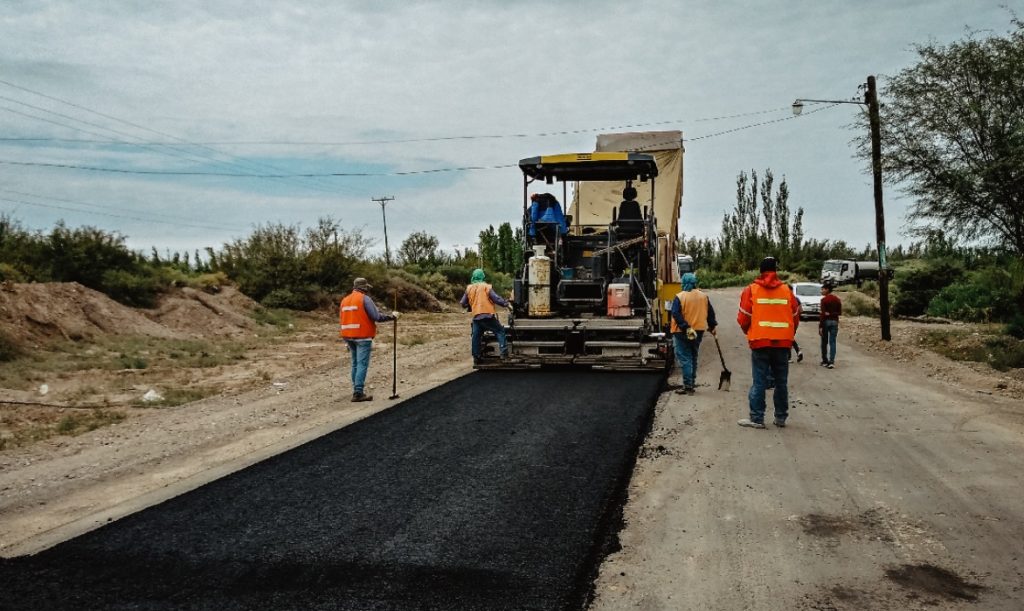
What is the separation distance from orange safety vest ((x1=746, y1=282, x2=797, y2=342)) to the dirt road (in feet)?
3.15

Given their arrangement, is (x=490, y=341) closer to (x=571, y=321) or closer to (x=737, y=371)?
(x=571, y=321)

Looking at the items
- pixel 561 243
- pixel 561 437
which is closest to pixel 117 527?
pixel 561 437

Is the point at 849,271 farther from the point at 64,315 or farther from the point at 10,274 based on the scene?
the point at 10,274

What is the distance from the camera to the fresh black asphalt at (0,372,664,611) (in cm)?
391

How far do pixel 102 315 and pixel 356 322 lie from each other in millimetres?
11601

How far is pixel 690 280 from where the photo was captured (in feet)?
34.0

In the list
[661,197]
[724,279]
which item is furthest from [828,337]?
[724,279]

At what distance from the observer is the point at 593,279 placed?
42.5 ft

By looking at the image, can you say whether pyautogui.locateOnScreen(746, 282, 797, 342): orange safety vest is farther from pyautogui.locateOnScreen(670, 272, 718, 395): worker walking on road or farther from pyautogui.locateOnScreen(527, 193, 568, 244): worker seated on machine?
pyautogui.locateOnScreen(527, 193, 568, 244): worker seated on machine

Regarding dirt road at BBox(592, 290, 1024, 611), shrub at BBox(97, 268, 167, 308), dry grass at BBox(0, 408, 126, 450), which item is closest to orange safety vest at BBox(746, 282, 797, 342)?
dirt road at BBox(592, 290, 1024, 611)

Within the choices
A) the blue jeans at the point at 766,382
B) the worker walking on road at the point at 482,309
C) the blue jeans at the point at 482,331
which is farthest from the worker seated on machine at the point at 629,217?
the blue jeans at the point at 766,382

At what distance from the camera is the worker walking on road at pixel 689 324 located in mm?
10414

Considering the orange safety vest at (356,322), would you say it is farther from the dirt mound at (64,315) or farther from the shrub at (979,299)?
the shrub at (979,299)

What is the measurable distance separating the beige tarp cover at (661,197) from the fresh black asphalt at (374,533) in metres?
6.82
